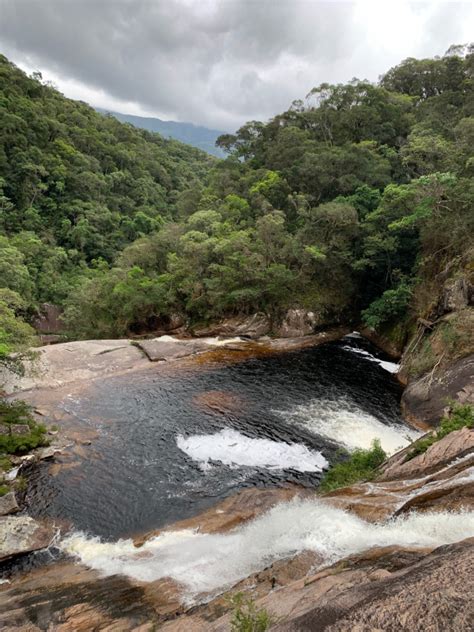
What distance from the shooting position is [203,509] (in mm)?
11594

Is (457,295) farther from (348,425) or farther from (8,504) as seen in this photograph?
(8,504)

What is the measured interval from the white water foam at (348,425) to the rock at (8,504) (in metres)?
10.9

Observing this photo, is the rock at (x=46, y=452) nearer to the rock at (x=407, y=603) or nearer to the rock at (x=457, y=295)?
the rock at (x=407, y=603)

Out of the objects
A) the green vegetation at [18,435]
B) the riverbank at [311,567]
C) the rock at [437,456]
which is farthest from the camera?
the green vegetation at [18,435]

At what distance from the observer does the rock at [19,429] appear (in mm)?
13930

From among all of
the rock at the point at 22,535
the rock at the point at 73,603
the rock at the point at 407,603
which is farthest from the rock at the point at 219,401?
the rock at the point at 407,603

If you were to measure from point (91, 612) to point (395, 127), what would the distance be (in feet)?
152

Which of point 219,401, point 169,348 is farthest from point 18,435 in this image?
point 169,348

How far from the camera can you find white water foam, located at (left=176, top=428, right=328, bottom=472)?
1402 centimetres

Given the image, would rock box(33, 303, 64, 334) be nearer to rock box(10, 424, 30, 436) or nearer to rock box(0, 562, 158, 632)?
rock box(10, 424, 30, 436)

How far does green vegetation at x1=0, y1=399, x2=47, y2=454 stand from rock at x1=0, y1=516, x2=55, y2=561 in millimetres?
3278

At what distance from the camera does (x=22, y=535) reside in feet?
32.8

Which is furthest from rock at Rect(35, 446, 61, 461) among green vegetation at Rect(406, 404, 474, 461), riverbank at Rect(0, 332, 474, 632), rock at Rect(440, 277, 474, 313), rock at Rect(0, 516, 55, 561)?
rock at Rect(440, 277, 474, 313)

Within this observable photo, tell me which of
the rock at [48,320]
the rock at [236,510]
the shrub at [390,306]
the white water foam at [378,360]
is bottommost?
the rock at [48,320]
